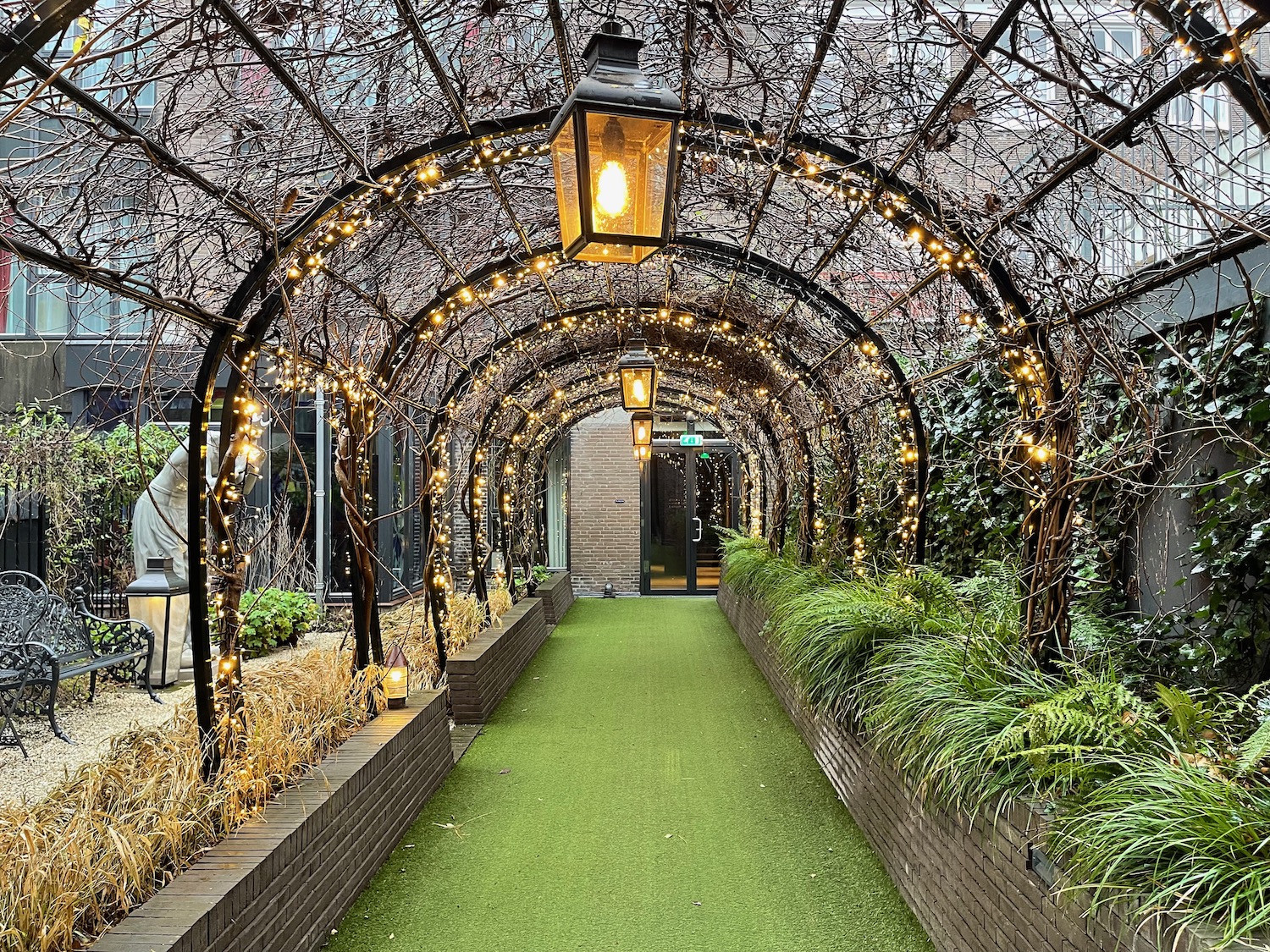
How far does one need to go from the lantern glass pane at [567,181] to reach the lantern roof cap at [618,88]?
0.04 meters

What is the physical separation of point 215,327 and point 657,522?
502 inches

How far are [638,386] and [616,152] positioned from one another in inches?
203

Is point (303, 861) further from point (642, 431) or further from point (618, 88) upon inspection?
point (642, 431)

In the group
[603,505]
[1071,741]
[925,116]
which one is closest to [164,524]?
[925,116]

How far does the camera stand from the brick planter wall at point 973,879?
2.23 meters

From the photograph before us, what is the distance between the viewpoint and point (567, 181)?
2295 millimetres

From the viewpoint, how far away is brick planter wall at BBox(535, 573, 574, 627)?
11.6 meters

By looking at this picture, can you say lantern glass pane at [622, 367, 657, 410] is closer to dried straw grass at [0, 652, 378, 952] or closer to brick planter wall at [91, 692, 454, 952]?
brick planter wall at [91, 692, 454, 952]

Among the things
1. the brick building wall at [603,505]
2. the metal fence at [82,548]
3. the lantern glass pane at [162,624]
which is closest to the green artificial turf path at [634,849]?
the lantern glass pane at [162,624]

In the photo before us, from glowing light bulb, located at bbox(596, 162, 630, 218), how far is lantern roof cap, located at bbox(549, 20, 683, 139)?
13 cm

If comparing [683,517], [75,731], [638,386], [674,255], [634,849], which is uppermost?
[674,255]

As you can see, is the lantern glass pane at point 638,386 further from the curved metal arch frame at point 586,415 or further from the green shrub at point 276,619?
the curved metal arch frame at point 586,415

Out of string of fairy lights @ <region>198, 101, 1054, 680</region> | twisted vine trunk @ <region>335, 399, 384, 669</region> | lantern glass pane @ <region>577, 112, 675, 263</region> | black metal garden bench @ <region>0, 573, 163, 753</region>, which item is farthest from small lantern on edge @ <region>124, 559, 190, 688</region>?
lantern glass pane @ <region>577, 112, 675, 263</region>

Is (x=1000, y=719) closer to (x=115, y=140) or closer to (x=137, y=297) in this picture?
(x=137, y=297)
